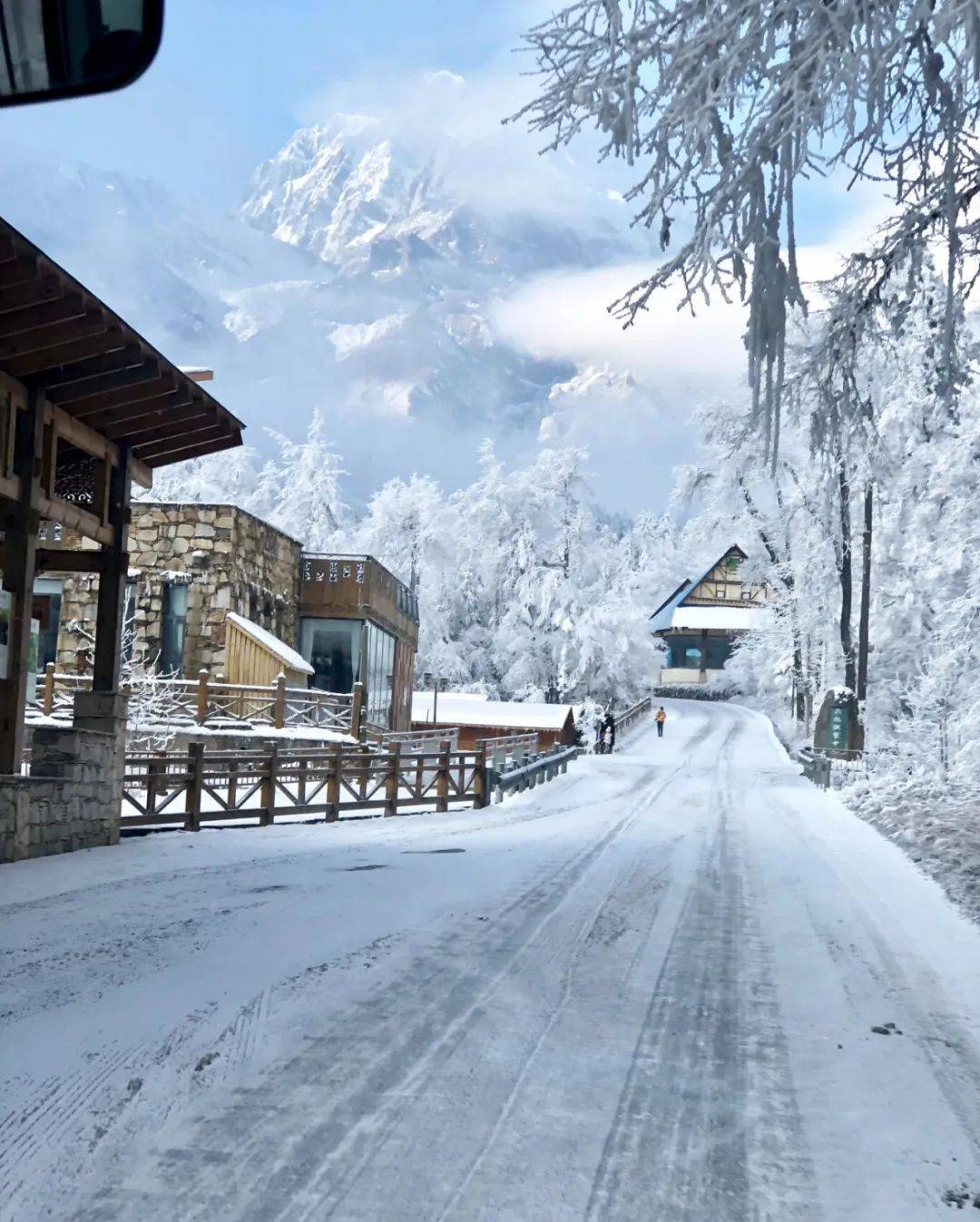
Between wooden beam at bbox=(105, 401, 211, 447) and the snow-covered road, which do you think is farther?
wooden beam at bbox=(105, 401, 211, 447)

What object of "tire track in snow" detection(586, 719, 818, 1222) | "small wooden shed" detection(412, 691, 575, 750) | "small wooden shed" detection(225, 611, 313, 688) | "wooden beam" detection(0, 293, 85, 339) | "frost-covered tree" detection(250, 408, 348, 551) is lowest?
"tire track in snow" detection(586, 719, 818, 1222)

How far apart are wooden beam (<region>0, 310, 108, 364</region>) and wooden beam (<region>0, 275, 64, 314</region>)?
56 centimetres

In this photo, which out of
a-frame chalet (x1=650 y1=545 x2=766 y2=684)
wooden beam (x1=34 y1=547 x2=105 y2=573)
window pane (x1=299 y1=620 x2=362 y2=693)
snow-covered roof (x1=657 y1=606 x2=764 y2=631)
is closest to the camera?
wooden beam (x1=34 y1=547 x2=105 y2=573)

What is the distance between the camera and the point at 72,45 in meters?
3.05

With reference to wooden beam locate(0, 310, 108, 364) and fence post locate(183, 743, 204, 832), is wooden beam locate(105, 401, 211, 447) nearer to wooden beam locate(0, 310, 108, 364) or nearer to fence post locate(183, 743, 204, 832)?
wooden beam locate(0, 310, 108, 364)

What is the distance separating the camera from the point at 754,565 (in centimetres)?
5384

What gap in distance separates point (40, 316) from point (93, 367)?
1.19 metres

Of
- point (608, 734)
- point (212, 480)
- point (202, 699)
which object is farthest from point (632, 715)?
point (202, 699)

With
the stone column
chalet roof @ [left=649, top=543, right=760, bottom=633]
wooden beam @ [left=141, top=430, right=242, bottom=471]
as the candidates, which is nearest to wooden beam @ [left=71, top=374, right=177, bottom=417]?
wooden beam @ [left=141, top=430, right=242, bottom=471]

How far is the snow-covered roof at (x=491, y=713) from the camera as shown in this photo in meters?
45.1

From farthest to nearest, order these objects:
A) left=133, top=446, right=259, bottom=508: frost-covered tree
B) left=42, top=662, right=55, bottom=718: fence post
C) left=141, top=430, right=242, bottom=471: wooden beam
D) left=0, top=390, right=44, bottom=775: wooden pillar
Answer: left=133, top=446, right=259, bottom=508: frost-covered tree
left=42, top=662, right=55, bottom=718: fence post
left=141, top=430, right=242, bottom=471: wooden beam
left=0, top=390, right=44, bottom=775: wooden pillar

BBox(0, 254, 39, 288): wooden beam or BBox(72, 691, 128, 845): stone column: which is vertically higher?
BBox(0, 254, 39, 288): wooden beam

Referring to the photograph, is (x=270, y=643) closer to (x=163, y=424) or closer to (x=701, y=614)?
(x=163, y=424)

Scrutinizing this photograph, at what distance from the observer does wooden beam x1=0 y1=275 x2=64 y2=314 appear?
10305mm
